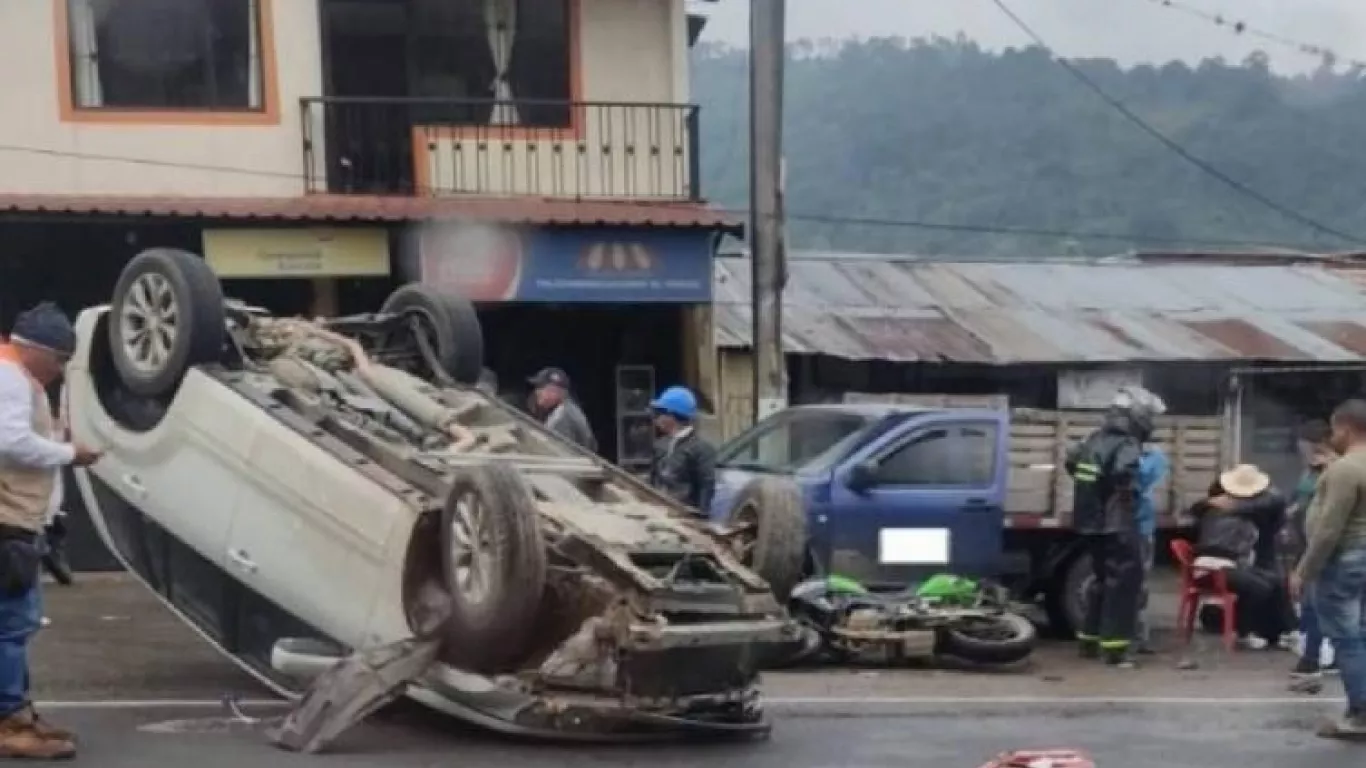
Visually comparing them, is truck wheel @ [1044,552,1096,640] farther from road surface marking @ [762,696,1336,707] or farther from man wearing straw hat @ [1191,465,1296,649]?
road surface marking @ [762,696,1336,707]

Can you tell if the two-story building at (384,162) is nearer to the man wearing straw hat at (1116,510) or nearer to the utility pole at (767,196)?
the utility pole at (767,196)

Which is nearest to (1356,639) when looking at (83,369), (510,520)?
(510,520)

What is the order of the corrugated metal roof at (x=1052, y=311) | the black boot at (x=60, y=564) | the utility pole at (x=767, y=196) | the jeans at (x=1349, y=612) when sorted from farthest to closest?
the corrugated metal roof at (x=1052, y=311) → the utility pole at (x=767, y=196) → the black boot at (x=60, y=564) → the jeans at (x=1349, y=612)

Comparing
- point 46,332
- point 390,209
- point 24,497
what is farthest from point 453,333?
point 390,209

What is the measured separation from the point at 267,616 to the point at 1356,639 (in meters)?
4.83

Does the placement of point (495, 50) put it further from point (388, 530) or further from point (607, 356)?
point (388, 530)

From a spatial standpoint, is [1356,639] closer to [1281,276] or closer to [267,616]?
[267,616]

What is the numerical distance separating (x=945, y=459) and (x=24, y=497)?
25.2 feet

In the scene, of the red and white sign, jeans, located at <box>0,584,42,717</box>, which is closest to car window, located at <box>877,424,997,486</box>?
the red and white sign

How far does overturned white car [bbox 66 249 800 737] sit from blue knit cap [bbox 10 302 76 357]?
114cm

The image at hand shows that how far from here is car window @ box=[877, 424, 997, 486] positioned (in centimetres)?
1445

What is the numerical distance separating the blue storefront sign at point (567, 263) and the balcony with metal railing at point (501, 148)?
1.86 ft

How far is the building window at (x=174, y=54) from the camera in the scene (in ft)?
60.8

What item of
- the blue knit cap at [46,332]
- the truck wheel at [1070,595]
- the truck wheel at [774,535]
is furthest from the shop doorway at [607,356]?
the blue knit cap at [46,332]
